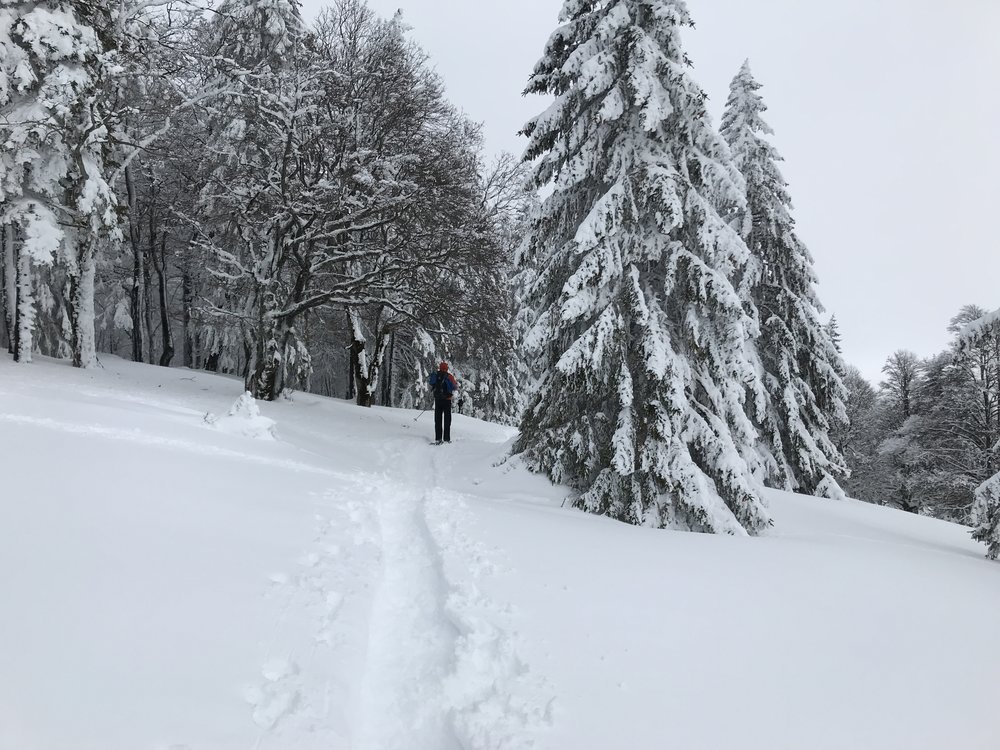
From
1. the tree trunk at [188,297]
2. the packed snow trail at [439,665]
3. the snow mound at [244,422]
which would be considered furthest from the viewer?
the tree trunk at [188,297]

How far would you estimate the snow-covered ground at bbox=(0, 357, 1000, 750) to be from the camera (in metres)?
2.43

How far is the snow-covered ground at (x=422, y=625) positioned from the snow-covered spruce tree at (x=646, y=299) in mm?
1011

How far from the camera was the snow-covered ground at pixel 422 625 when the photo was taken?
95.7 inches

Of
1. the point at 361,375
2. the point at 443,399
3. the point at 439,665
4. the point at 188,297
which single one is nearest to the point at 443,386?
the point at 443,399

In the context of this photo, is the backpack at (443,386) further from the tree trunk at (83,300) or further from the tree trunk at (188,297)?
the tree trunk at (188,297)

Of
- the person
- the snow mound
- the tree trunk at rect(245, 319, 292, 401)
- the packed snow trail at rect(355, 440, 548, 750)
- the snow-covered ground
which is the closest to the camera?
the snow-covered ground

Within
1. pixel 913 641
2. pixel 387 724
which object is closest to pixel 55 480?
pixel 387 724

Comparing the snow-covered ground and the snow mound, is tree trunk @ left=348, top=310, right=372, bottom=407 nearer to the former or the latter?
the snow mound

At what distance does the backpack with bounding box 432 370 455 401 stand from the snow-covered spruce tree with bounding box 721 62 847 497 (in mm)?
8560

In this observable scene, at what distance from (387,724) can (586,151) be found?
7834 millimetres

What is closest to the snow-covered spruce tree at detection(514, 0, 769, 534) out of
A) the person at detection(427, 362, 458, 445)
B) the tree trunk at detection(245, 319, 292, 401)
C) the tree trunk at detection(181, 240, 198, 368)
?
the person at detection(427, 362, 458, 445)

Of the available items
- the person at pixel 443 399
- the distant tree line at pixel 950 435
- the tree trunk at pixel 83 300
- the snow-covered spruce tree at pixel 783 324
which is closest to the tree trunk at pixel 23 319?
the tree trunk at pixel 83 300

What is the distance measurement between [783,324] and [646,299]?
8.79 m

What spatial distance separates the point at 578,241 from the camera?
7418 millimetres
